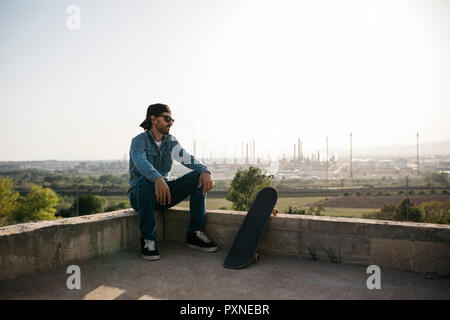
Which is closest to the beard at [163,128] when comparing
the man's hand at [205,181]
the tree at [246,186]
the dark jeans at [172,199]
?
the dark jeans at [172,199]

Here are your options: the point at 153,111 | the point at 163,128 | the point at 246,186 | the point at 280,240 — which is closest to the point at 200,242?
the point at 280,240

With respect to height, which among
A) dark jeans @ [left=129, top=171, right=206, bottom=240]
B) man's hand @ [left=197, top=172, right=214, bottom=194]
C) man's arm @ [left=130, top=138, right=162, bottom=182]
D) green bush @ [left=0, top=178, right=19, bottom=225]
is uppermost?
man's arm @ [left=130, top=138, right=162, bottom=182]

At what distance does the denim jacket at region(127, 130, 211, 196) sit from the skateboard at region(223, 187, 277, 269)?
791mm

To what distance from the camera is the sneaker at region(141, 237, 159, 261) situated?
3.56 metres

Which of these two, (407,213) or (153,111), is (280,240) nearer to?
(153,111)

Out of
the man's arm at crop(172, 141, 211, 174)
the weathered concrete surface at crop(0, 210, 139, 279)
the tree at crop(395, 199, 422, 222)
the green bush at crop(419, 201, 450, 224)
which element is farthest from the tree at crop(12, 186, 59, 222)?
the green bush at crop(419, 201, 450, 224)

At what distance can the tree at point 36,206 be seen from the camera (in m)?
48.1

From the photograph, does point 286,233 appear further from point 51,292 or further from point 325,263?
point 51,292

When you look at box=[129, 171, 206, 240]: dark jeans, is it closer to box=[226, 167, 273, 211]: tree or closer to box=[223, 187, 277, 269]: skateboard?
box=[223, 187, 277, 269]: skateboard

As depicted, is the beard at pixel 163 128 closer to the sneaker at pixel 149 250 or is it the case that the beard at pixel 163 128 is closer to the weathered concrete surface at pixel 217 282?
the sneaker at pixel 149 250

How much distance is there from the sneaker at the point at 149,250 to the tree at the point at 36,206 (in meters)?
51.5

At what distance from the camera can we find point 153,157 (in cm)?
402

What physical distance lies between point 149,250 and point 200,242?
698 mm
